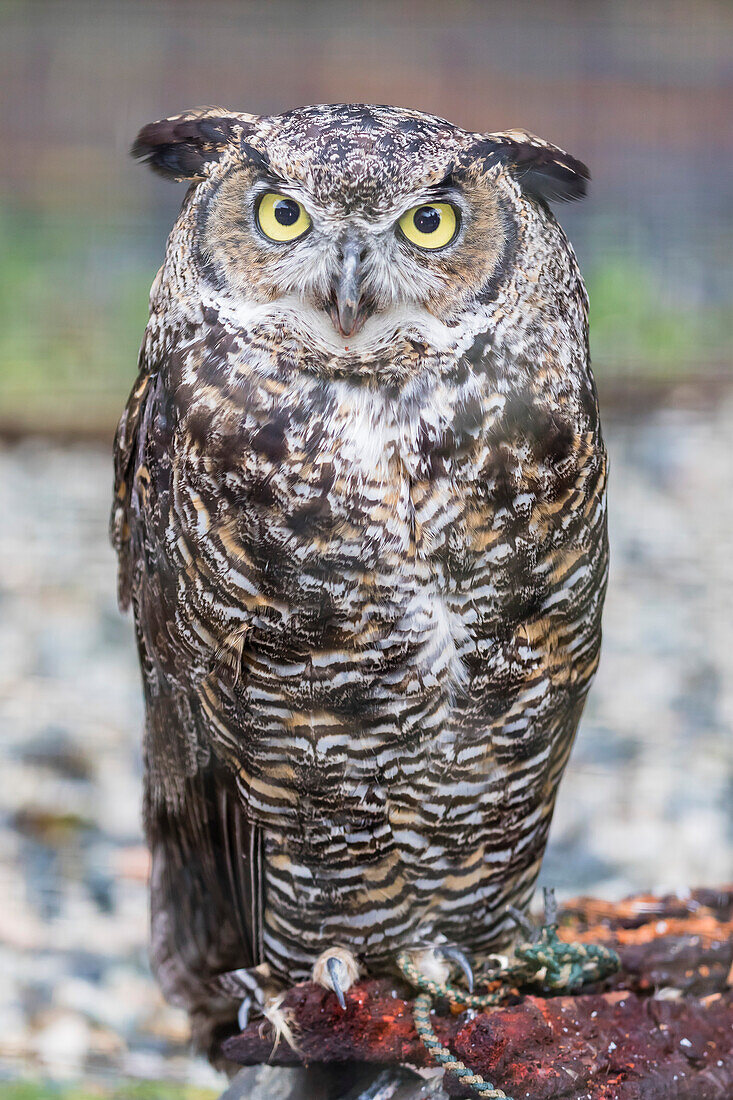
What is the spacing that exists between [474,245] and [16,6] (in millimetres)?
390

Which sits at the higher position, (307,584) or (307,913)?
(307,584)

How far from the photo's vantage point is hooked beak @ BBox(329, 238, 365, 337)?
0.70 meters

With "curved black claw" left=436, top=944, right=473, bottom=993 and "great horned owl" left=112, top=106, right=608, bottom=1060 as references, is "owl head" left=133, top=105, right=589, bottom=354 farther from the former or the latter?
"curved black claw" left=436, top=944, right=473, bottom=993

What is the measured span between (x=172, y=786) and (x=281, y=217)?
0.57 m

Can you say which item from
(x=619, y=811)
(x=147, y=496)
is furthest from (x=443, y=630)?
(x=619, y=811)

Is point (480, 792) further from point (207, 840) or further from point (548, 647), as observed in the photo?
point (207, 840)

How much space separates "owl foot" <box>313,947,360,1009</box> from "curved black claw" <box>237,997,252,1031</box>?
5.6 inches

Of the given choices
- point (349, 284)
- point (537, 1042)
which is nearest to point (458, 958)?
point (537, 1042)

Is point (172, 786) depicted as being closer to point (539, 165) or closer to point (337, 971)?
A: point (337, 971)

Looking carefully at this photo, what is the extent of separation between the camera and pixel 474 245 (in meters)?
0.74

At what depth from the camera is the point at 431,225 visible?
0.72m

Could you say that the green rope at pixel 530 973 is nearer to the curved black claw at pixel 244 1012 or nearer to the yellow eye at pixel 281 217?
the curved black claw at pixel 244 1012

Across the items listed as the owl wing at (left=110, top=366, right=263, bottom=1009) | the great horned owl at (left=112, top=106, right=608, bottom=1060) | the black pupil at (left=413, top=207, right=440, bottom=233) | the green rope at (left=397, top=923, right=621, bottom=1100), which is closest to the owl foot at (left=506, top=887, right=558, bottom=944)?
the green rope at (left=397, top=923, right=621, bottom=1100)

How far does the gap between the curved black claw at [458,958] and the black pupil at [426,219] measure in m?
0.70
